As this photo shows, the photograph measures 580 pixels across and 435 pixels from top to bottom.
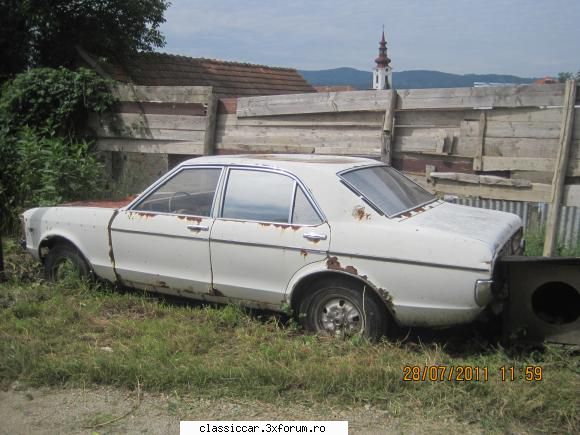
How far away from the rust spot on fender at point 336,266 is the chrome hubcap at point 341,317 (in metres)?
0.27

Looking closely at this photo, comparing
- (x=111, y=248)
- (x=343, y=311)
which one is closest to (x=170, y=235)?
(x=111, y=248)

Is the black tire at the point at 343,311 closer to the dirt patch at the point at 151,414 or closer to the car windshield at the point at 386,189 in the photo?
the car windshield at the point at 386,189

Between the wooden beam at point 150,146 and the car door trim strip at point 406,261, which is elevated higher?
the wooden beam at point 150,146

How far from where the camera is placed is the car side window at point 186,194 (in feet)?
16.8

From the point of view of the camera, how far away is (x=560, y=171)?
6.39 metres

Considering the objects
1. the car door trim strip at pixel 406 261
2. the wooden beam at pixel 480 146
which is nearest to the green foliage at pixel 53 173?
the car door trim strip at pixel 406 261

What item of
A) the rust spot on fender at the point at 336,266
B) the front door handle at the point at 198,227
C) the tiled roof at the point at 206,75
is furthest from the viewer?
the tiled roof at the point at 206,75

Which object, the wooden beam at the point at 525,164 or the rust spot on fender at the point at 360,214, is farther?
the wooden beam at the point at 525,164

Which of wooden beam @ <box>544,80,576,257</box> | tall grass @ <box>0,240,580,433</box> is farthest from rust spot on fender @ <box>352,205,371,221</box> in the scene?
wooden beam @ <box>544,80,576,257</box>

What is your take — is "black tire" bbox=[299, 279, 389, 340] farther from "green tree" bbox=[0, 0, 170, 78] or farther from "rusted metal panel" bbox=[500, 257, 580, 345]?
"green tree" bbox=[0, 0, 170, 78]

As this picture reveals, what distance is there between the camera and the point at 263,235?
15.3ft

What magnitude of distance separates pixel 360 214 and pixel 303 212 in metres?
0.46

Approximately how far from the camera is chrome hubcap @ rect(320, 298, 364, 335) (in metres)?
4.43
